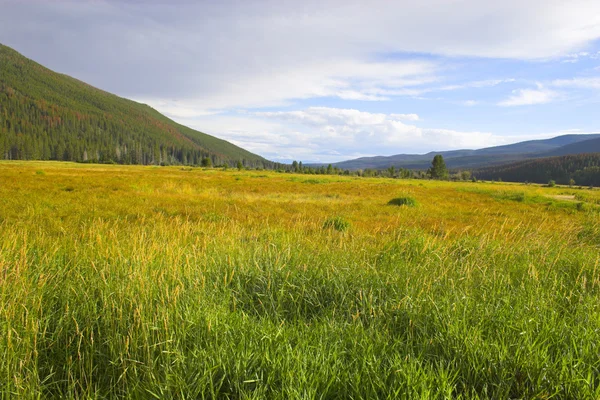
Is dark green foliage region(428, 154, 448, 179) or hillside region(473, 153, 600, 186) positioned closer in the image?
dark green foliage region(428, 154, 448, 179)

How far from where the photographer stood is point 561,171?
15462cm

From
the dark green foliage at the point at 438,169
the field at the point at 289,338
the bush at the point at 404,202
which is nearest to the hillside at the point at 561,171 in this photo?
the dark green foliage at the point at 438,169

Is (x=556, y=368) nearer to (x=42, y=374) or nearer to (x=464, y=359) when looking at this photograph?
(x=464, y=359)

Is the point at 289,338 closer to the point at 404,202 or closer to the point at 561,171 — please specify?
the point at 404,202

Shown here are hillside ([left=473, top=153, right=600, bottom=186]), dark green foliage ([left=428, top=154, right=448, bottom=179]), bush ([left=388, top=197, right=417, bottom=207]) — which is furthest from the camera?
hillside ([left=473, top=153, right=600, bottom=186])

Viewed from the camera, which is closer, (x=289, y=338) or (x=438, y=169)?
(x=289, y=338)

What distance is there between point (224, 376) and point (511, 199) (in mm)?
24361

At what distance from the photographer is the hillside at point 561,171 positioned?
13412cm

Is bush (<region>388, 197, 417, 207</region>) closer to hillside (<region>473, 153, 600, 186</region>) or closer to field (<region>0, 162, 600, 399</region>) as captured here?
field (<region>0, 162, 600, 399</region>)

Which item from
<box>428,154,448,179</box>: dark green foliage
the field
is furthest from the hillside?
the field

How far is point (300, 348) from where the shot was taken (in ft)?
7.90

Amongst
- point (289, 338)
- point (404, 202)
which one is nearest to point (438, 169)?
point (404, 202)

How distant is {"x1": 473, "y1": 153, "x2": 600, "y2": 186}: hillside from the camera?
134 m

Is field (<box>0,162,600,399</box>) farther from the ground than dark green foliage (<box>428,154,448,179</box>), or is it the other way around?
dark green foliage (<box>428,154,448,179</box>)
